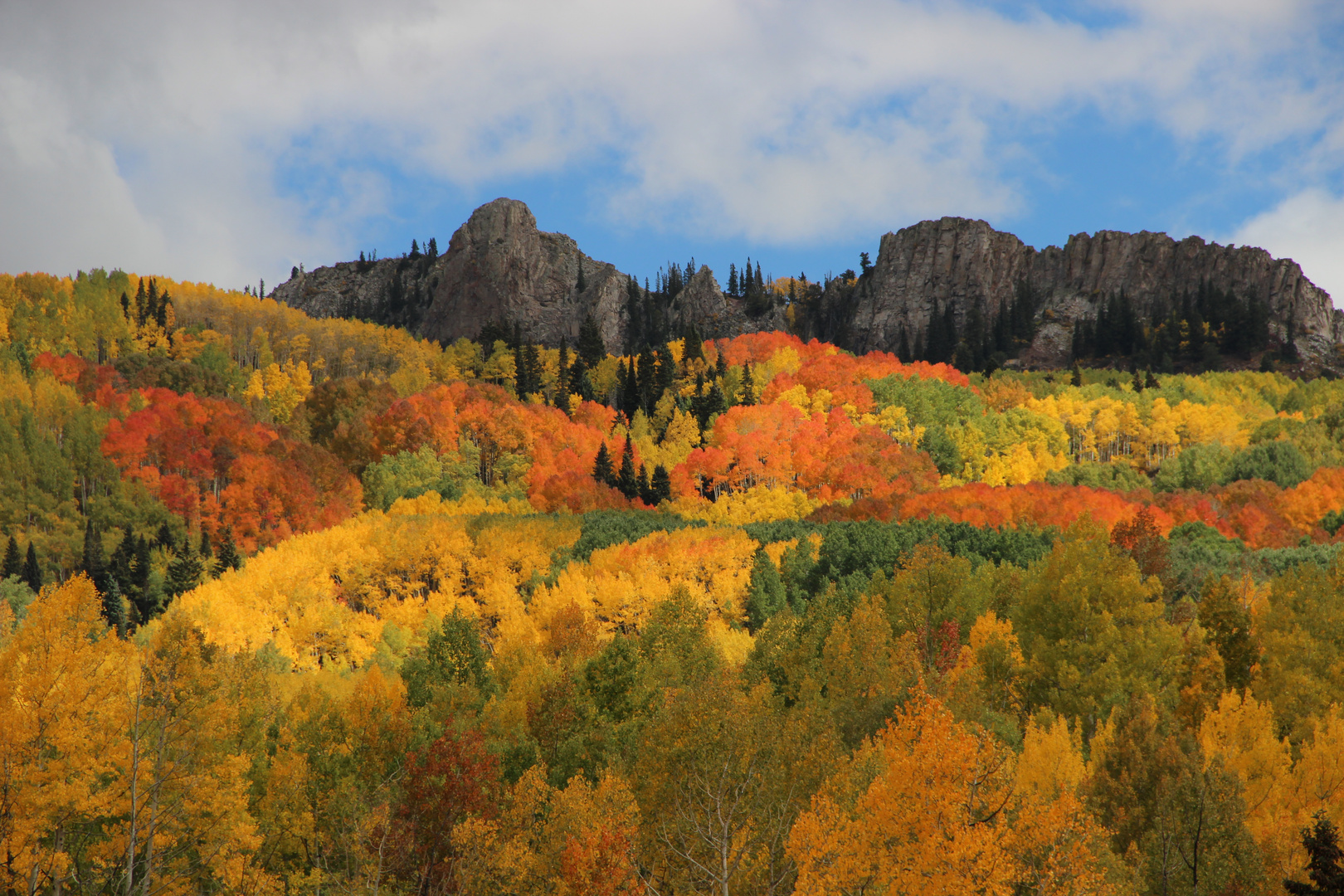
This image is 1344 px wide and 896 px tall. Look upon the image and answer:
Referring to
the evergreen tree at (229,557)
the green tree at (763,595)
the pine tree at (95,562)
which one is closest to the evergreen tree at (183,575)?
the evergreen tree at (229,557)

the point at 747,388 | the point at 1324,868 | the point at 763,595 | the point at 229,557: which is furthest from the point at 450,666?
the point at 747,388

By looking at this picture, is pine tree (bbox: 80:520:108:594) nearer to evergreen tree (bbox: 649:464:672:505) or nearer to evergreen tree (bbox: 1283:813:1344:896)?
evergreen tree (bbox: 649:464:672:505)

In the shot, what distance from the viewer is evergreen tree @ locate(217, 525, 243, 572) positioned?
11394 centimetres

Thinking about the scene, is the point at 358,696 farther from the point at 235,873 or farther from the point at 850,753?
the point at 850,753

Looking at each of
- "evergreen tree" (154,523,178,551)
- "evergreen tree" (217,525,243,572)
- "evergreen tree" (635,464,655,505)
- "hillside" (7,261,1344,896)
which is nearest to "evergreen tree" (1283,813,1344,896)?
"hillside" (7,261,1344,896)

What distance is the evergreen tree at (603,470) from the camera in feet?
443

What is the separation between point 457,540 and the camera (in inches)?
3846

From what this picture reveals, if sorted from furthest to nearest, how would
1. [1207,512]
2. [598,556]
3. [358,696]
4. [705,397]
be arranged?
[705,397] → [1207,512] → [598,556] → [358,696]

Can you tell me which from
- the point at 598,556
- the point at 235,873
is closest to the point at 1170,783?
the point at 235,873

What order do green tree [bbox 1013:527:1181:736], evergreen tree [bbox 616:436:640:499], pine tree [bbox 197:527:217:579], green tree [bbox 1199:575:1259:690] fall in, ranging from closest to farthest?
green tree [bbox 1013:527:1181:736]
green tree [bbox 1199:575:1259:690]
pine tree [bbox 197:527:217:579]
evergreen tree [bbox 616:436:640:499]

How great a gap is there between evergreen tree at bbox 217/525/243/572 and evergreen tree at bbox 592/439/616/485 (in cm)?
4417

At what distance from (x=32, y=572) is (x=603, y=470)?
216ft

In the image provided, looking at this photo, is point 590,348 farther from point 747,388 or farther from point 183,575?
point 183,575

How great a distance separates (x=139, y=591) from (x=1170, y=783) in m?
103
